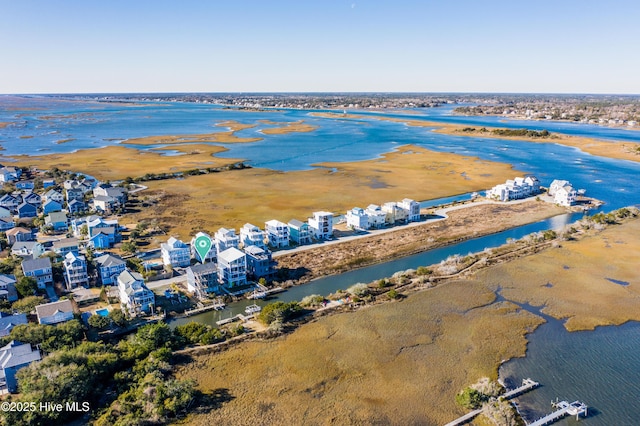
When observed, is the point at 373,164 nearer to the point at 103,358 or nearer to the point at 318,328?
the point at 318,328

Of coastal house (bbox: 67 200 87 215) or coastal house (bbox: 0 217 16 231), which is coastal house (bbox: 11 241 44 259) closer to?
coastal house (bbox: 0 217 16 231)

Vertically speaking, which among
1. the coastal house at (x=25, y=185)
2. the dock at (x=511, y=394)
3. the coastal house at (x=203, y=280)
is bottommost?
the dock at (x=511, y=394)

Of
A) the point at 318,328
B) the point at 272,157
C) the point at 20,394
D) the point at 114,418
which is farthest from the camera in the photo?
the point at 272,157

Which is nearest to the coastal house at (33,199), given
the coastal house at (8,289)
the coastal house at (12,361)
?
the coastal house at (8,289)

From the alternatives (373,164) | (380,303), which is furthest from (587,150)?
(380,303)

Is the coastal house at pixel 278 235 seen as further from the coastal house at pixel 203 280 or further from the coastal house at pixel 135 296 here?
the coastal house at pixel 135 296

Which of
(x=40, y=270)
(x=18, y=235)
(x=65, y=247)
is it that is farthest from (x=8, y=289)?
(x=18, y=235)
